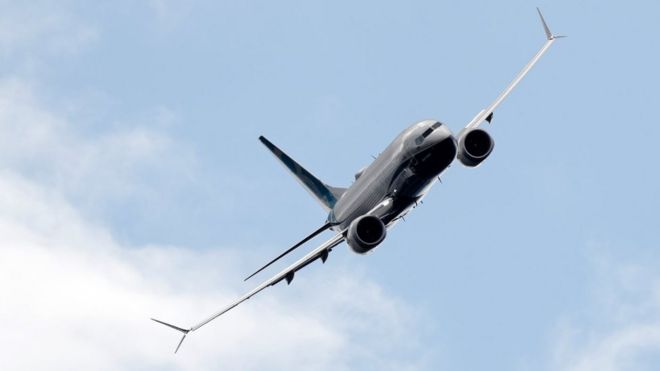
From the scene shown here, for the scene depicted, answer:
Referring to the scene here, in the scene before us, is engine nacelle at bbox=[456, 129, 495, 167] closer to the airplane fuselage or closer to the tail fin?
the airplane fuselage

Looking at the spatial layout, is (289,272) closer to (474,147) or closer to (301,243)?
(301,243)

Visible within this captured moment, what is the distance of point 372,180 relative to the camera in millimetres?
73188

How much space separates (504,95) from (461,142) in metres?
8.50

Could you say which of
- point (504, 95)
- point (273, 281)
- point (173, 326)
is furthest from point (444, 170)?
point (173, 326)

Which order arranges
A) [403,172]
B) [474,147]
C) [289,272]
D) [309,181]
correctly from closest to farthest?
[403,172]
[474,147]
[289,272]
[309,181]

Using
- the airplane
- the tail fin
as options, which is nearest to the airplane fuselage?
the airplane

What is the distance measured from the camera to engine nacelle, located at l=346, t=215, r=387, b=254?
230 feet

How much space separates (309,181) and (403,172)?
14453mm

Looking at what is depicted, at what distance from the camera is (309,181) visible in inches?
3287

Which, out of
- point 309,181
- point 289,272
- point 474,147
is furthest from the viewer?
point 309,181

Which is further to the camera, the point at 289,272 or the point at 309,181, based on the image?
the point at 309,181

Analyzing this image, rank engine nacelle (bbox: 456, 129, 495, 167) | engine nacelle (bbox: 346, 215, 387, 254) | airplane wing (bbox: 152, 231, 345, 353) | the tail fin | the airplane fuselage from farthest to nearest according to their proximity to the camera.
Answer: the tail fin → airplane wing (bbox: 152, 231, 345, 353) → engine nacelle (bbox: 456, 129, 495, 167) → engine nacelle (bbox: 346, 215, 387, 254) → the airplane fuselage

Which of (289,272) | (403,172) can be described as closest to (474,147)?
(403,172)

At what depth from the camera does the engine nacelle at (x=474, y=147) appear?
7106 cm
